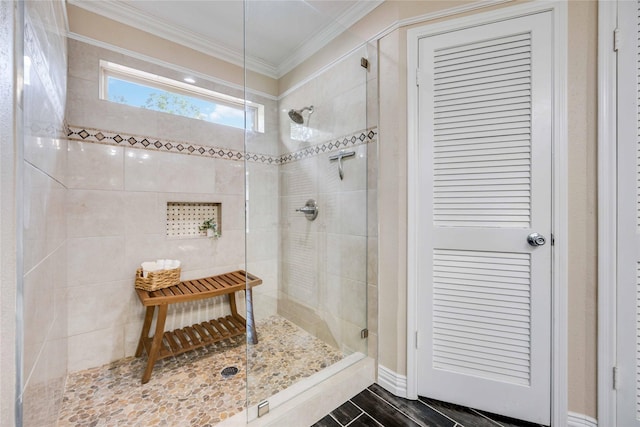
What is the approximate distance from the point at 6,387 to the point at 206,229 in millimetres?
1607

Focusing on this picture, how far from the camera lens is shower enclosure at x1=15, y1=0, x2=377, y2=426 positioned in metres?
1.40

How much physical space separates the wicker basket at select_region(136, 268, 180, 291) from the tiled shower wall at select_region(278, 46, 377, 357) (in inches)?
31.5

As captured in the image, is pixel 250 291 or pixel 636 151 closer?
pixel 636 151

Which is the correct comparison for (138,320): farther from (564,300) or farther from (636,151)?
(636,151)

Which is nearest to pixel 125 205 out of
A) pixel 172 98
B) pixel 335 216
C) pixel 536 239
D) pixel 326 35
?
pixel 172 98

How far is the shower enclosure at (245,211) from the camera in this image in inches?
55.1

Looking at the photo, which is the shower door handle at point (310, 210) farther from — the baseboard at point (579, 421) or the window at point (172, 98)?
the baseboard at point (579, 421)

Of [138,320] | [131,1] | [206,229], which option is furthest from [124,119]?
[138,320]

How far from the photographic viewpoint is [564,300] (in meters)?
1.19

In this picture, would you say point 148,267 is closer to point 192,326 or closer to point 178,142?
point 192,326

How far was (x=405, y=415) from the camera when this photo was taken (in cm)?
132

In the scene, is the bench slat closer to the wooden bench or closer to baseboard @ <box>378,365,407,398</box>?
the wooden bench

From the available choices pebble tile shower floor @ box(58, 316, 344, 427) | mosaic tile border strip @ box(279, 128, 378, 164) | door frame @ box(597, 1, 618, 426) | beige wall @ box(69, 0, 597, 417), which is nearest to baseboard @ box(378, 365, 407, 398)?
beige wall @ box(69, 0, 597, 417)

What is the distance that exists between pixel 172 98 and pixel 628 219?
9.20 ft
